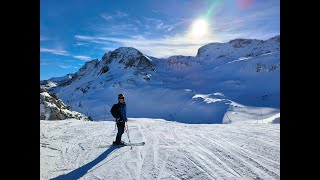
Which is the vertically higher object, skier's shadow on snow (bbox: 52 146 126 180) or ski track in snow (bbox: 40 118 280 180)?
ski track in snow (bbox: 40 118 280 180)

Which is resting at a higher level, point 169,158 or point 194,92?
point 194,92

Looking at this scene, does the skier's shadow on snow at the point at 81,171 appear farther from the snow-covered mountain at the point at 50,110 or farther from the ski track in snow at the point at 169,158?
the snow-covered mountain at the point at 50,110

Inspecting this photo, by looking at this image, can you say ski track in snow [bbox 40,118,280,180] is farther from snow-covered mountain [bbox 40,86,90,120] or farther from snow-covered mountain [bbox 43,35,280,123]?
snow-covered mountain [bbox 43,35,280,123]

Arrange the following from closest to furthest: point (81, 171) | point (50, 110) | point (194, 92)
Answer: point (81, 171), point (50, 110), point (194, 92)

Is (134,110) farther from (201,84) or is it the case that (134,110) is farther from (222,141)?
(222,141)

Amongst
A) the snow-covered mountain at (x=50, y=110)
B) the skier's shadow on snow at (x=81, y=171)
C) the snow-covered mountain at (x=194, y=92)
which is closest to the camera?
the skier's shadow on snow at (x=81, y=171)

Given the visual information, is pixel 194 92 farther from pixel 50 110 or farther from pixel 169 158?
pixel 169 158

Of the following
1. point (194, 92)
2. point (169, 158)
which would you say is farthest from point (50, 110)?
point (194, 92)

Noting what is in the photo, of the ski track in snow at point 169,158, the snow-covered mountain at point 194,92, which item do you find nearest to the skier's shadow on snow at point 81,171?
the ski track in snow at point 169,158

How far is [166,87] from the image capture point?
56.3m

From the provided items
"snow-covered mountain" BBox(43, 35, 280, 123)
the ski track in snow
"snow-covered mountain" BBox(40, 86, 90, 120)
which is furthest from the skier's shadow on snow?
"snow-covered mountain" BBox(43, 35, 280, 123)

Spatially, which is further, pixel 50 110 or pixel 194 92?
pixel 194 92
